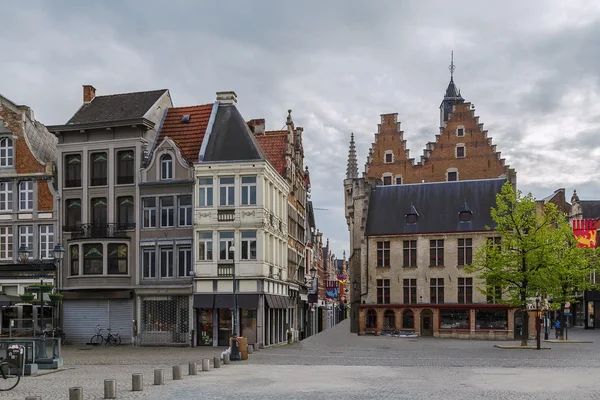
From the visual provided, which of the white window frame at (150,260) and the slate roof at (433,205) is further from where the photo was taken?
the slate roof at (433,205)

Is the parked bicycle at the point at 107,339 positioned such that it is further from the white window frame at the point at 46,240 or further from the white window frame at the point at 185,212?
the white window frame at the point at 185,212

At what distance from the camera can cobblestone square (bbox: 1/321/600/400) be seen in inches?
826

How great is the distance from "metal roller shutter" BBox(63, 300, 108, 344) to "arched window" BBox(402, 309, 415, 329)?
82.0ft

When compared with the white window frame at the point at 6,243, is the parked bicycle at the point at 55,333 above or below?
below

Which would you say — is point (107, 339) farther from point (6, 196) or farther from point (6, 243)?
point (6, 196)

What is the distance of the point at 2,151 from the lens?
46.2 meters

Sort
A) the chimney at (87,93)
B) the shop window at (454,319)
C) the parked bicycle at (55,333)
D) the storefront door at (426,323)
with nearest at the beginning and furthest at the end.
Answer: the parked bicycle at (55,333), the chimney at (87,93), the shop window at (454,319), the storefront door at (426,323)

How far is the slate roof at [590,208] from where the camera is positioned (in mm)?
81562

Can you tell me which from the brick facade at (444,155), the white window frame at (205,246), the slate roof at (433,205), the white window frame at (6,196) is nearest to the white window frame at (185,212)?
the white window frame at (205,246)

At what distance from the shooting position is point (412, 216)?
61562 mm

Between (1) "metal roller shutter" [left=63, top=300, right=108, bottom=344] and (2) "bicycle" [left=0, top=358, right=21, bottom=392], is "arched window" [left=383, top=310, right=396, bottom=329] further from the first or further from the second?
(2) "bicycle" [left=0, top=358, right=21, bottom=392]

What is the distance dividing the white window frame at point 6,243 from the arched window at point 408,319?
28972 mm

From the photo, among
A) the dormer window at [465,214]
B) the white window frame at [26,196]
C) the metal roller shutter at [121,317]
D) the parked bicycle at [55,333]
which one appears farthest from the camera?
the dormer window at [465,214]

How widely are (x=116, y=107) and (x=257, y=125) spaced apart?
36.4 feet
